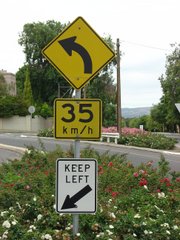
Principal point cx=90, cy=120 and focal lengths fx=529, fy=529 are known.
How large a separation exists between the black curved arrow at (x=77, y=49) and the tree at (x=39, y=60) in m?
63.3

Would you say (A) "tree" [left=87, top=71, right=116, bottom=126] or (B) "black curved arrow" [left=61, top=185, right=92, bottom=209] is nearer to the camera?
(B) "black curved arrow" [left=61, top=185, right=92, bottom=209]

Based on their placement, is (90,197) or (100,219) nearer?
(90,197)

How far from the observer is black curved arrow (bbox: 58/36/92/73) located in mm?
5699

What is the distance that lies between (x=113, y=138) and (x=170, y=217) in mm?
26804

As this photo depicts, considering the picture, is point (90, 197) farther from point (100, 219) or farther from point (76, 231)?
point (100, 219)

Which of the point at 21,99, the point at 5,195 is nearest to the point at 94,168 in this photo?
the point at 5,195

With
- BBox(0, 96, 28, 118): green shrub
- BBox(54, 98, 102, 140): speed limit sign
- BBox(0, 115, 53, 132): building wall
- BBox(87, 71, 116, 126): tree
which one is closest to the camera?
BBox(54, 98, 102, 140): speed limit sign

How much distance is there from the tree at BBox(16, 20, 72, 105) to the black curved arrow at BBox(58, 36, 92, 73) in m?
63.3

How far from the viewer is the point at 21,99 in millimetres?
60469

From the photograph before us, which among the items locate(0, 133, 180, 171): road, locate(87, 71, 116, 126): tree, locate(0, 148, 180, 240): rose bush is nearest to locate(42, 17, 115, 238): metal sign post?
locate(0, 148, 180, 240): rose bush

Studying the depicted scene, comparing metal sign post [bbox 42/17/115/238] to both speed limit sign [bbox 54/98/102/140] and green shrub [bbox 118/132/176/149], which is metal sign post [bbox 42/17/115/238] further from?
green shrub [bbox 118/132/176/149]

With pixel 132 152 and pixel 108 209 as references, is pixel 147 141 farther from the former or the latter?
pixel 108 209

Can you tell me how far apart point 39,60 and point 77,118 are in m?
66.1

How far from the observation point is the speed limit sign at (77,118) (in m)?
5.61
